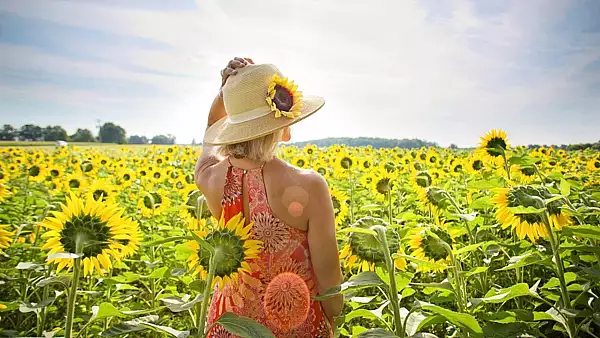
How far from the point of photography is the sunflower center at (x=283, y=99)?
1.83 metres

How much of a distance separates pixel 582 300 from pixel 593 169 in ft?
17.3

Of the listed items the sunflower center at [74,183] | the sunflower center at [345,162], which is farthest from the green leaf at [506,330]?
the sunflower center at [74,183]

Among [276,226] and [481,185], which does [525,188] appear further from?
[276,226]

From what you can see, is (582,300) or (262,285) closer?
(262,285)

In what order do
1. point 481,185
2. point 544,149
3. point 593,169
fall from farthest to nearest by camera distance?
point 544,149
point 593,169
point 481,185

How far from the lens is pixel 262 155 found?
1.85m

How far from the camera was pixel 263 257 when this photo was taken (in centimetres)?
187

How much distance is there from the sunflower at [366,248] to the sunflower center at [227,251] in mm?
484

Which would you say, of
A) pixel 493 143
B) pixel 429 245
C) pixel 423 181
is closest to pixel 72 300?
pixel 429 245

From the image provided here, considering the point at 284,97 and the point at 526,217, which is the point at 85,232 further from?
the point at 526,217

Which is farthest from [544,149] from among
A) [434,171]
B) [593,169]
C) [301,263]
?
[301,263]

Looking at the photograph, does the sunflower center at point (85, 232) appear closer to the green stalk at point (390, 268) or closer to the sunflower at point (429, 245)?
the green stalk at point (390, 268)

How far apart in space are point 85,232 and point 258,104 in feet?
2.49

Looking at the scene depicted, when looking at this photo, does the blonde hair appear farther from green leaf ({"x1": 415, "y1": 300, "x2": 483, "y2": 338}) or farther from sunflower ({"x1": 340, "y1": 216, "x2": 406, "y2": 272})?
green leaf ({"x1": 415, "y1": 300, "x2": 483, "y2": 338})
